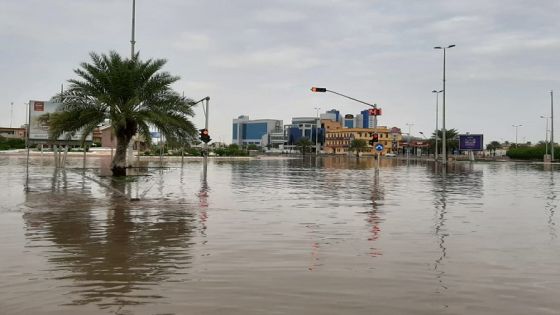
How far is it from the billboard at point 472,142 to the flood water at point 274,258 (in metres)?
87.3

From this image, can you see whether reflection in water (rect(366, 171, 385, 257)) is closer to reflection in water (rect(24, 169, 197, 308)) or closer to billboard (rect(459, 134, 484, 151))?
reflection in water (rect(24, 169, 197, 308))

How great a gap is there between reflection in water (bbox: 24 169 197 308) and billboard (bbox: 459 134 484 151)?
91.5 metres

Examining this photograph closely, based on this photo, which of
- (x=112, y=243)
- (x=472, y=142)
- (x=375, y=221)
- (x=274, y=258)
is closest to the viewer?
(x=274, y=258)

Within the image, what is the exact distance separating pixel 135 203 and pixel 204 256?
7980 mm

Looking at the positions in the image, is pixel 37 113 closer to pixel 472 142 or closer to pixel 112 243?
pixel 112 243

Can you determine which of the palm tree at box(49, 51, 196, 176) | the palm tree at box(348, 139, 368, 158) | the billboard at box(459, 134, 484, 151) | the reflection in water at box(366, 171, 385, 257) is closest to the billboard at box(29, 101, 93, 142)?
the palm tree at box(49, 51, 196, 176)

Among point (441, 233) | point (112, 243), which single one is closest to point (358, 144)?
point (441, 233)

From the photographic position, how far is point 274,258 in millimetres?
8500

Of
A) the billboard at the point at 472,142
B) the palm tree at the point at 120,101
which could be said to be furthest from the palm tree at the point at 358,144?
the palm tree at the point at 120,101

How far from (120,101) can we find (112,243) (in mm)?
20713

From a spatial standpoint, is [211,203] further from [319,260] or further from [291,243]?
[319,260]

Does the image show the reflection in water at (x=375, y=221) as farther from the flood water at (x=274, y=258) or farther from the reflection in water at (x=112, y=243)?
the reflection in water at (x=112, y=243)

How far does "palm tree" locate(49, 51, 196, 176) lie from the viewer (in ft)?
92.7

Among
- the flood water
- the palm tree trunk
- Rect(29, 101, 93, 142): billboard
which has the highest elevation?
Rect(29, 101, 93, 142): billboard
